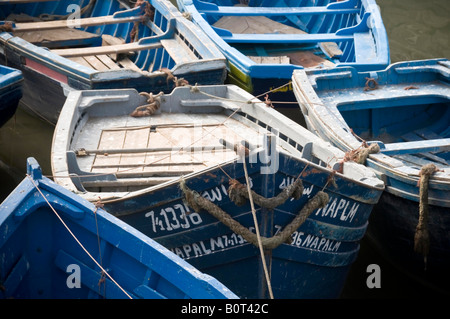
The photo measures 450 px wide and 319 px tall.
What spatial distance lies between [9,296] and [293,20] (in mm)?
6610

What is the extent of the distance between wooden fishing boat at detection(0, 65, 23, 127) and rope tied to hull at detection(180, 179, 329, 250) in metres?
3.27

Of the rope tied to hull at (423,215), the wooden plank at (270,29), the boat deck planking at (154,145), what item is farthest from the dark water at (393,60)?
the boat deck planking at (154,145)

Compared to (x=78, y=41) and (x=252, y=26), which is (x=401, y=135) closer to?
(x=252, y=26)

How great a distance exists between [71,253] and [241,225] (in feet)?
4.14

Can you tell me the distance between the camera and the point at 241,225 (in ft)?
16.3

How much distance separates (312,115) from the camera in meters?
6.53

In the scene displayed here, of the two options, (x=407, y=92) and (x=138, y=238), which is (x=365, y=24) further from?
(x=138, y=238)

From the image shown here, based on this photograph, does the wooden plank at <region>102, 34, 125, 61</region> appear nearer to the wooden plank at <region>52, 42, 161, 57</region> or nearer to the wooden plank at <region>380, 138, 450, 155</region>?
the wooden plank at <region>52, 42, 161, 57</region>

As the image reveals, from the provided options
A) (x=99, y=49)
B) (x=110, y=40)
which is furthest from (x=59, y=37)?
(x=99, y=49)

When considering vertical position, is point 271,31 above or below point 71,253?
above

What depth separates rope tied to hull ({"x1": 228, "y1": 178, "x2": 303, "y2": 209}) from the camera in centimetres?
474

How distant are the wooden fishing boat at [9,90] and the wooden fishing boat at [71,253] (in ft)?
A: 9.19

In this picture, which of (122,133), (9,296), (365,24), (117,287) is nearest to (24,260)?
(9,296)

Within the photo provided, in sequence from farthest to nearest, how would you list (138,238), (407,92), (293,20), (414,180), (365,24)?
(293,20) → (365,24) → (407,92) → (414,180) → (138,238)
